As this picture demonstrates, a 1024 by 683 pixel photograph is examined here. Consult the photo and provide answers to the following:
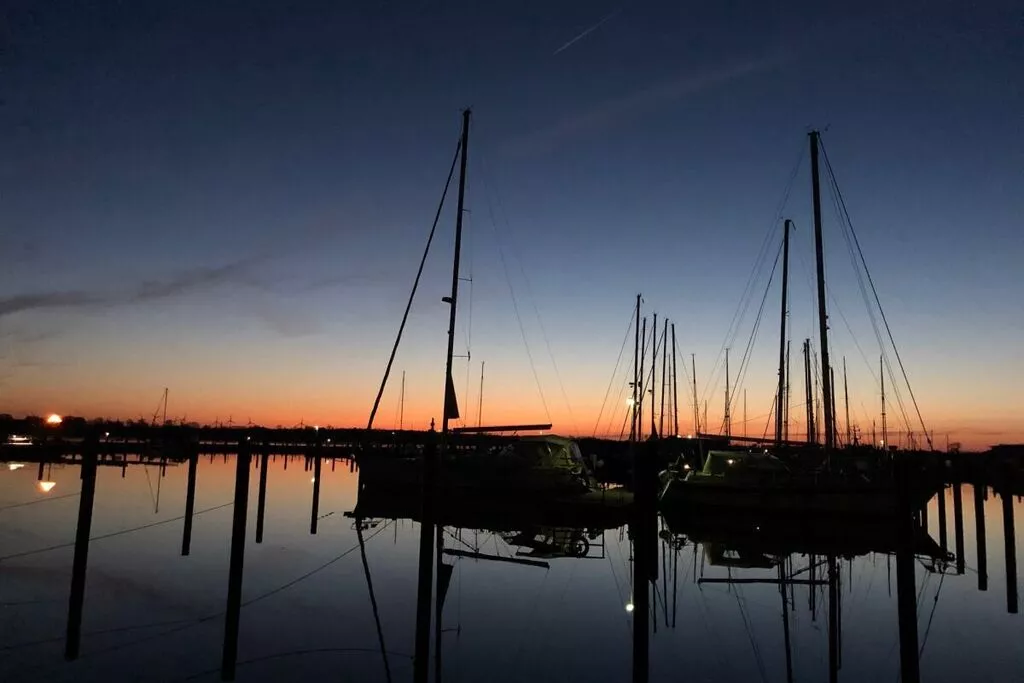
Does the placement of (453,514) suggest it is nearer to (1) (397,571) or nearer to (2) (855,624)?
(1) (397,571)

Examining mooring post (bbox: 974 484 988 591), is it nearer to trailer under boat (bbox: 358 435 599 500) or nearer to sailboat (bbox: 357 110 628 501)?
sailboat (bbox: 357 110 628 501)

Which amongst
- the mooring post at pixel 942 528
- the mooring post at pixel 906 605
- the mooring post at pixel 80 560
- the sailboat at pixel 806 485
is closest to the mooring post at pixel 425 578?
the mooring post at pixel 80 560

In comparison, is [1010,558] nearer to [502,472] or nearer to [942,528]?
[942,528]

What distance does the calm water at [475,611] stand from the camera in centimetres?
1377

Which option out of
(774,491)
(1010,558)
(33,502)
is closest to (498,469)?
(774,491)

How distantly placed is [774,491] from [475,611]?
17627mm

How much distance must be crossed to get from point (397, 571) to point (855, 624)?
14.8 meters

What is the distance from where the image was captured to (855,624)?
17938 millimetres

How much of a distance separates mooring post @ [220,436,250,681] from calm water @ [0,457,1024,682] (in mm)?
428

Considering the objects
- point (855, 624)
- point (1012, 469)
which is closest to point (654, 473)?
point (855, 624)

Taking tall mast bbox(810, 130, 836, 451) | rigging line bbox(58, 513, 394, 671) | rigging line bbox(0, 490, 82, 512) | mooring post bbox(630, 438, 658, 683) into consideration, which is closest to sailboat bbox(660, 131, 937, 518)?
tall mast bbox(810, 130, 836, 451)

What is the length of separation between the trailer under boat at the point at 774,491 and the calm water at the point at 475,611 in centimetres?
231

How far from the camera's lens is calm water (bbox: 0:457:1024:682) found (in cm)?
1377

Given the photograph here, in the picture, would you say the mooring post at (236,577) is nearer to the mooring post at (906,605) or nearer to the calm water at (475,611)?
the calm water at (475,611)
